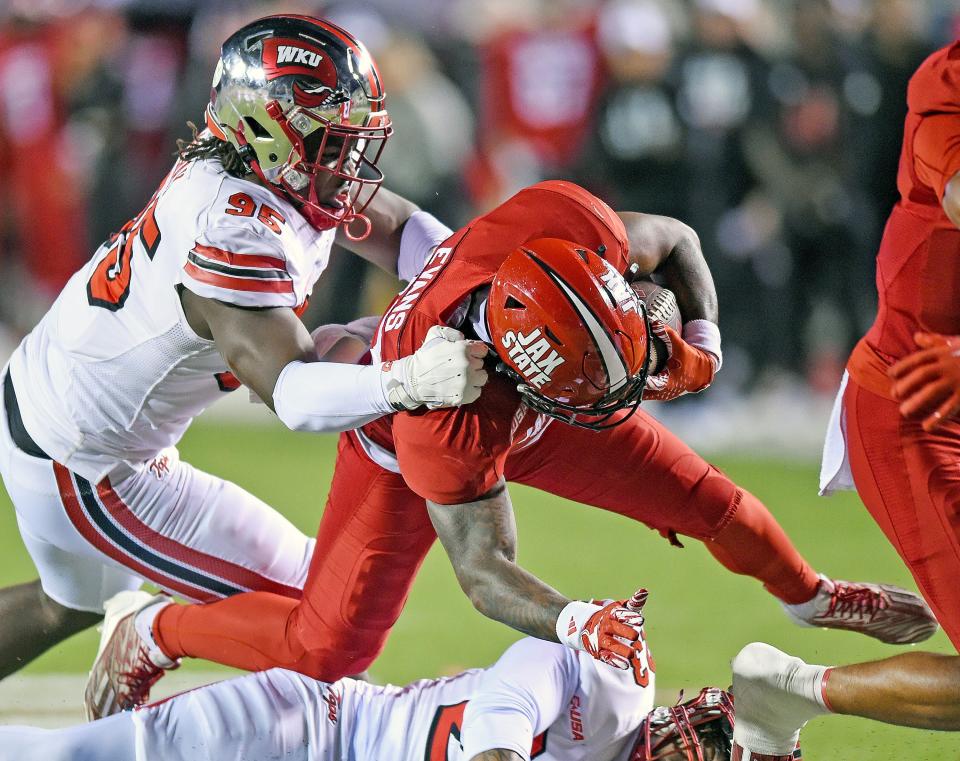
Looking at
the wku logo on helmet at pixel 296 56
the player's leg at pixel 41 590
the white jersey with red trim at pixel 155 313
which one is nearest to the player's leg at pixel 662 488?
the white jersey with red trim at pixel 155 313

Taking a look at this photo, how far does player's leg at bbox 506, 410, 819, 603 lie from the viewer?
10.7ft

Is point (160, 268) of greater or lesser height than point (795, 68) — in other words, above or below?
below

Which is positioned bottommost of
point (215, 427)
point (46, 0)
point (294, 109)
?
point (215, 427)

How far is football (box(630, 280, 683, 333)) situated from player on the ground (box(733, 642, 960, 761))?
32.2 inches

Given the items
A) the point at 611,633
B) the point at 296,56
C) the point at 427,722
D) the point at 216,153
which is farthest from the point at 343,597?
the point at 296,56

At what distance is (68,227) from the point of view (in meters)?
8.09

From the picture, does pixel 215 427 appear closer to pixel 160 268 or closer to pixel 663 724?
pixel 160 268

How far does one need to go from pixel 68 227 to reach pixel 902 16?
15.9 feet

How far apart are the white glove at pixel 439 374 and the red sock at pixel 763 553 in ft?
3.04

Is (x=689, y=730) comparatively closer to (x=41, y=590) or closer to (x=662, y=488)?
(x=662, y=488)

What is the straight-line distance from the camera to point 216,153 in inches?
130

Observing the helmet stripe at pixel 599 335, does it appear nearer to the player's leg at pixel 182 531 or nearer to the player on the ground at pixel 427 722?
the player on the ground at pixel 427 722

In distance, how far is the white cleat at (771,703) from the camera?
2.92 m

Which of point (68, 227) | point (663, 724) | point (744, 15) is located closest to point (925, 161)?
point (663, 724)
